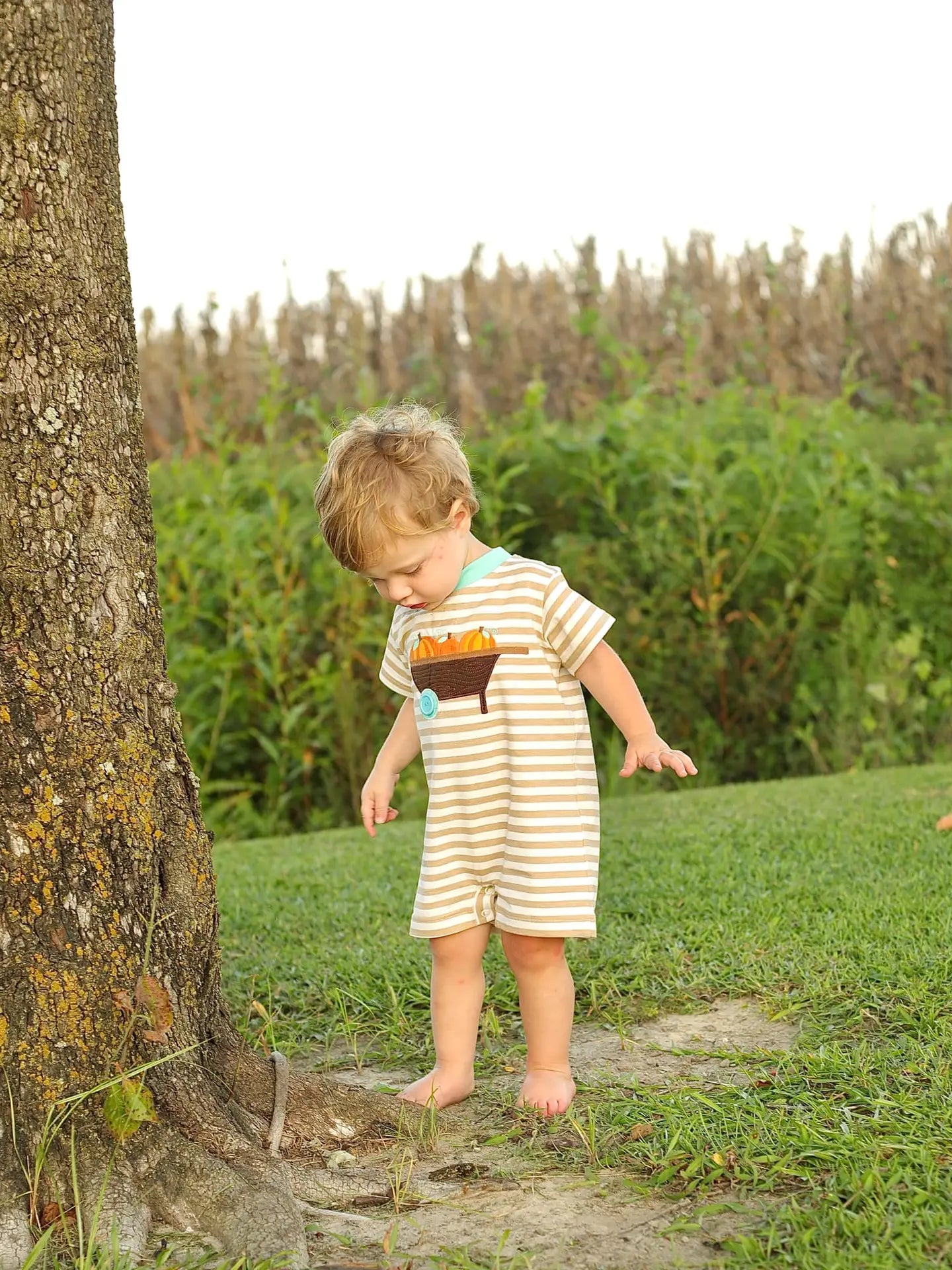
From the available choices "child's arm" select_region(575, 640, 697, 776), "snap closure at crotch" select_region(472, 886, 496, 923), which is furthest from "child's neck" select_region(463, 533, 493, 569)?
"snap closure at crotch" select_region(472, 886, 496, 923)

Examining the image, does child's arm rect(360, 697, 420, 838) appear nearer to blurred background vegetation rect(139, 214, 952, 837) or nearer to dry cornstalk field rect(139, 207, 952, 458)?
blurred background vegetation rect(139, 214, 952, 837)

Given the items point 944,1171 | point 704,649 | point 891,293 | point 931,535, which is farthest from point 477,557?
point 891,293

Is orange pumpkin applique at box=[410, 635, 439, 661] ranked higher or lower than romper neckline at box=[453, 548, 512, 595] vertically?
lower

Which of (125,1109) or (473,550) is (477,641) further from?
(125,1109)

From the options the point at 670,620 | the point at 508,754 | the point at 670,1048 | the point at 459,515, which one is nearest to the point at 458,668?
the point at 508,754

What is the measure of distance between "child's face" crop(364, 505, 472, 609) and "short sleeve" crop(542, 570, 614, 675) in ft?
0.72

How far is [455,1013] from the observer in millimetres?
2963

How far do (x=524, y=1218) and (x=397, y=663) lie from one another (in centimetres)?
131

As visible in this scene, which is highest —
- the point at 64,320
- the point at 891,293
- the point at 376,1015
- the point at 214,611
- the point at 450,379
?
the point at 891,293

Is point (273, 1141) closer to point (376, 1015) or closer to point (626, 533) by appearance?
point (376, 1015)

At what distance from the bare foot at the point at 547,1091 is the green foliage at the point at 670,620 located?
3898 mm

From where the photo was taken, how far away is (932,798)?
16.8 feet

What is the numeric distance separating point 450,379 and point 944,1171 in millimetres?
10814

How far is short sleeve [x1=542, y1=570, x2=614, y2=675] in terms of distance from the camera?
289cm
